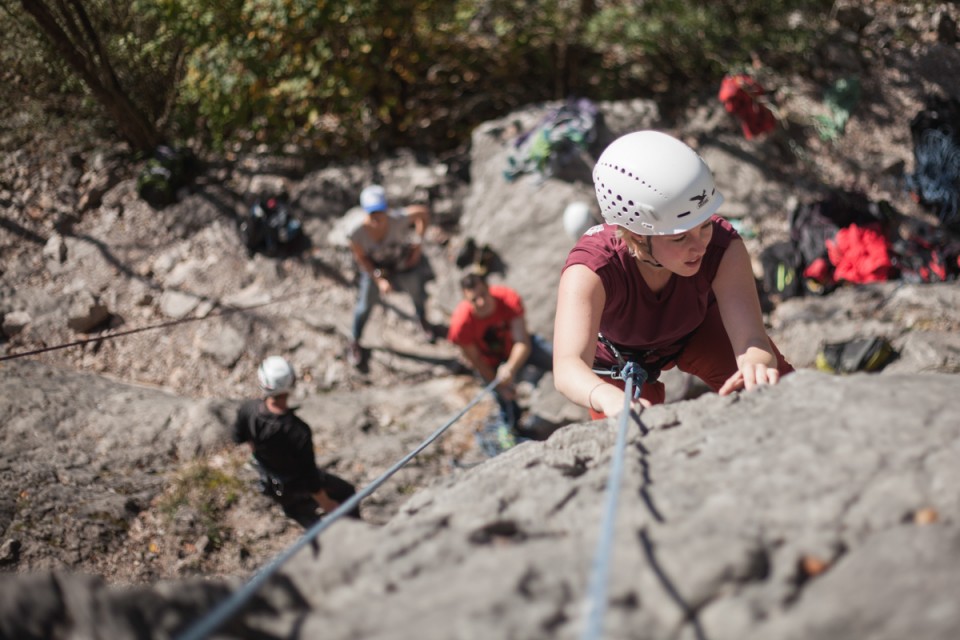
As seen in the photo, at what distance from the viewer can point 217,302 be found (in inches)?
278

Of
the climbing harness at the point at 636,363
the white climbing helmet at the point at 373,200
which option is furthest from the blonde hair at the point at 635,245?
the white climbing helmet at the point at 373,200

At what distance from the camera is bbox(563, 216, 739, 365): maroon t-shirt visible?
2410mm

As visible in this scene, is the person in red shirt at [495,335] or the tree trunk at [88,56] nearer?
the person in red shirt at [495,335]

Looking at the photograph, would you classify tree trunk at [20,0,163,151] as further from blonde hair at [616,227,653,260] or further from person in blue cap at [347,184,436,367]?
blonde hair at [616,227,653,260]

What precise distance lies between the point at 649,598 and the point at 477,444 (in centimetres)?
436

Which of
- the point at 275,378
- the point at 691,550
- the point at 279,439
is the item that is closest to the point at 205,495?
the point at 279,439

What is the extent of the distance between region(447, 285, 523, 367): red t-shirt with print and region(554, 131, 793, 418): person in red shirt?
2.57 metres

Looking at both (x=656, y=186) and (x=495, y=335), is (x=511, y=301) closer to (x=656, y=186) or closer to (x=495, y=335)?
(x=495, y=335)

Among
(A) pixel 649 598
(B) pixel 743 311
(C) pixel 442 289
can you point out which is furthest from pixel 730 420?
(C) pixel 442 289

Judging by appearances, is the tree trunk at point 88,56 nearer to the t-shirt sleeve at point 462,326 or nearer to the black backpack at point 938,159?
the t-shirt sleeve at point 462,326

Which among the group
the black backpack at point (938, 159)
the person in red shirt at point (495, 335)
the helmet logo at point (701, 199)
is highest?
the helmet logo at point (701, 199)

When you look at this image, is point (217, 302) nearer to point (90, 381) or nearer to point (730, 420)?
point (90, 381)

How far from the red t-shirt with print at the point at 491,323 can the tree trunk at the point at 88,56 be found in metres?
4.76

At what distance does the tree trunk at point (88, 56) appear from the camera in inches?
253
